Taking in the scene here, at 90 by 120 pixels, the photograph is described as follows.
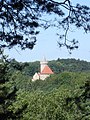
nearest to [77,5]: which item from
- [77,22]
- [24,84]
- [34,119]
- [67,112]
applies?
[77,22]

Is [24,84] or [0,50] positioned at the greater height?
[0,50]

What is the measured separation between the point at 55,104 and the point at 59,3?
28.4 metres

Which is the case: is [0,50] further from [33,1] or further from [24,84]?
[24,84]

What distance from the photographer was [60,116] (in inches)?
1235

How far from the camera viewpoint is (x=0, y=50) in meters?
4.87

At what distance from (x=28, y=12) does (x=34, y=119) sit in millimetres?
25565

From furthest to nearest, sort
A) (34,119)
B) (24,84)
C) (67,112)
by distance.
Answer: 1. (24,84)
2. (67,112)
3. (34,119)

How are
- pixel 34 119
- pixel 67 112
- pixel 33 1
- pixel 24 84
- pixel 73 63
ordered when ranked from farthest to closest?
pixel 73 63 → pixel 24 84 → pixel 67 112 → pixel 34 119 → pixel 33 1

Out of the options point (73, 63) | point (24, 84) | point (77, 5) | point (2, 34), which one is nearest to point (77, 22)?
point (77, 5)

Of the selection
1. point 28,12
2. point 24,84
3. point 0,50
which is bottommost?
point 24,84

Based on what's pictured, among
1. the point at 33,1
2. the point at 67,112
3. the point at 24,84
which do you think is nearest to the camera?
the point at 33,1

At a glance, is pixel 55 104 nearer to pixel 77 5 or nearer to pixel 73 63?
pixel 77 5

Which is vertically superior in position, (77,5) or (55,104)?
(77,5)

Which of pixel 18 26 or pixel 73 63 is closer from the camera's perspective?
pixel 18 26
